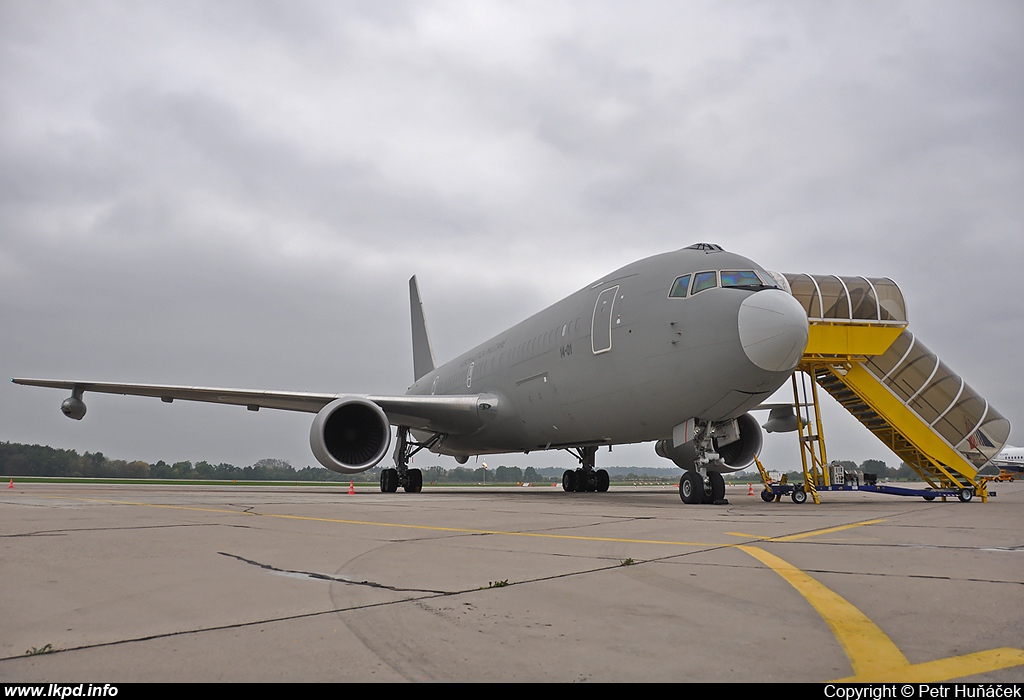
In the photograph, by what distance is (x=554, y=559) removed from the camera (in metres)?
4.62

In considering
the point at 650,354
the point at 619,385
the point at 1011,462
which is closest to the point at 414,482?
the point at 619,385

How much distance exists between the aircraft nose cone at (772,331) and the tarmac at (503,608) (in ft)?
17.0

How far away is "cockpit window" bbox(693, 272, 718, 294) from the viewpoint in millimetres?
11688

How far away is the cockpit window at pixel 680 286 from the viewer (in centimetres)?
1195

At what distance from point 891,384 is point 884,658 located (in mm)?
14906

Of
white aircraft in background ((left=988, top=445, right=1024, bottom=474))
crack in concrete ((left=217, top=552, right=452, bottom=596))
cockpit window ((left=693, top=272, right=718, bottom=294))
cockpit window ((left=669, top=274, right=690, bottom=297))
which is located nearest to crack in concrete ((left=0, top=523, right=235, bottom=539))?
crack in concrete ((left=217, top=552, right=452, bottom=596))

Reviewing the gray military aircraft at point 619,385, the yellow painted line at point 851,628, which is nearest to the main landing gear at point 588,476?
the gray military aircraft at point 619,385

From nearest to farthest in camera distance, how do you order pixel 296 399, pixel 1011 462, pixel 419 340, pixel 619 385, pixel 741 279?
pixel 741 279 → pixel 619 385 → pixel 296 399 → pixel 419 340 → pixel 1011 462

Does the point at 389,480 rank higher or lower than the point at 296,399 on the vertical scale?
lower

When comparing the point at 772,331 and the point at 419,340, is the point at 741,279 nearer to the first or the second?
the point at 772,331

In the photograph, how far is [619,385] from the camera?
42.8ft
